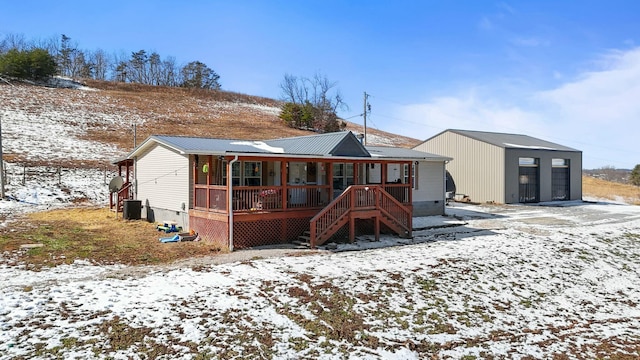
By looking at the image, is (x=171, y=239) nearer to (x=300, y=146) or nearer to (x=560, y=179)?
(x=300, y=146)

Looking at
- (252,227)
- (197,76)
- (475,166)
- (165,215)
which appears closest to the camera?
(252,227)

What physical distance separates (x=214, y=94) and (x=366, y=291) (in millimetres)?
59842

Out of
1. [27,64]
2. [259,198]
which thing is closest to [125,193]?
[259,198]

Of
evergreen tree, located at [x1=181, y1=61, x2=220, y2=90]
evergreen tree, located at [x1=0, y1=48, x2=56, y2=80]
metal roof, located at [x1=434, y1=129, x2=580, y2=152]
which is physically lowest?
metal roof, located at [x1=434, y1=129, x2=580, y2=152]

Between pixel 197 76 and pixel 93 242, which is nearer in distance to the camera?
pixel 93 242

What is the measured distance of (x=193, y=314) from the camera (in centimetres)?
749

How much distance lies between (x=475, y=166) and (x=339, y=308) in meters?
22.6

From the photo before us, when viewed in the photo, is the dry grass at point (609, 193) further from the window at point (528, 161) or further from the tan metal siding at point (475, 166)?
the tan metal siding at point (475, 166)

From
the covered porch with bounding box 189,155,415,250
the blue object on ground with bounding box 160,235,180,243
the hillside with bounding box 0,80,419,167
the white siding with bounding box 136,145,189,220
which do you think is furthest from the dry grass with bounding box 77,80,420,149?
the blue object on ground with bounding box 160,235,180,243

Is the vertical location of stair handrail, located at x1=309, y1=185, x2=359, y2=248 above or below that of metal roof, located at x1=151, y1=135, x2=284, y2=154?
below

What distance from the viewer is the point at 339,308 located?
832 cm

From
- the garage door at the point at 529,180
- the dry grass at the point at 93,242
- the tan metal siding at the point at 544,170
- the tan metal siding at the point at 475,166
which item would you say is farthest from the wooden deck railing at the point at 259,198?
the garage door at the point at 529,180

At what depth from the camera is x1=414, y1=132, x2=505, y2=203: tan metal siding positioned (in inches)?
1069

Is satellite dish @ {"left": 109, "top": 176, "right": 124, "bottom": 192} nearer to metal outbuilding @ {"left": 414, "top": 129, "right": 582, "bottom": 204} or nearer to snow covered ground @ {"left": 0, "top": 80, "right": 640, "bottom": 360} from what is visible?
snow covered ground @ {"left": 0, "top": 80, "right": 640, "bottom": 360}
